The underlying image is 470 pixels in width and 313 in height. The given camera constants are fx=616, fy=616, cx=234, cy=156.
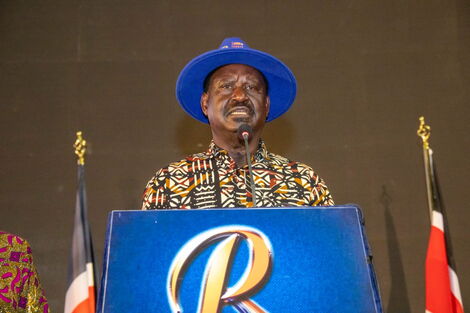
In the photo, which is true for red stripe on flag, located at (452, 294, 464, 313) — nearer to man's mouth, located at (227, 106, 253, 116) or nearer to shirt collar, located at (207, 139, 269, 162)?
shirt collar, located at (207, 139, 269, 162)

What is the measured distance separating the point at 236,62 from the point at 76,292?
105 cm

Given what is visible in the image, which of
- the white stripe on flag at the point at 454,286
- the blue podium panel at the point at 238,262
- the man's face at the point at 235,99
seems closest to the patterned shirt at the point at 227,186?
the man's face at the point at 235,99

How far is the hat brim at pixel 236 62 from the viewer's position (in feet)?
7.51

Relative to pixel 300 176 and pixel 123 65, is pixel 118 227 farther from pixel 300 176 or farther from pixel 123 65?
pixel 123 65

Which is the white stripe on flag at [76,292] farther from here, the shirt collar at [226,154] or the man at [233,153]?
the shirt collar at [226,154]

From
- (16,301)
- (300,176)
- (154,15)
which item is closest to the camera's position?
(16,301)

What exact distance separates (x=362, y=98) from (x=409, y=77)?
0.31 m

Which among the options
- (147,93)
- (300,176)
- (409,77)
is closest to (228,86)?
(300,176)

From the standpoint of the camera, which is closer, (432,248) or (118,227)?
(118,227)

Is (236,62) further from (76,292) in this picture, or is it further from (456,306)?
(456,306)

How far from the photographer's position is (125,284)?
116 centimetres

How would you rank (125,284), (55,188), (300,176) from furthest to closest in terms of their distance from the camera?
(55,188), (300,176), (125,284)

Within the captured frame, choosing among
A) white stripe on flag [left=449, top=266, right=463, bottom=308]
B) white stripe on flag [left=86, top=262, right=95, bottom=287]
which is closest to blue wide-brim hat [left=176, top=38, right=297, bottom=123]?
white stripe on flag [left=86, top=262, right=95, bottom=287]

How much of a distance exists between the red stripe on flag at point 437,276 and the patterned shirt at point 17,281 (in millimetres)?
1575
